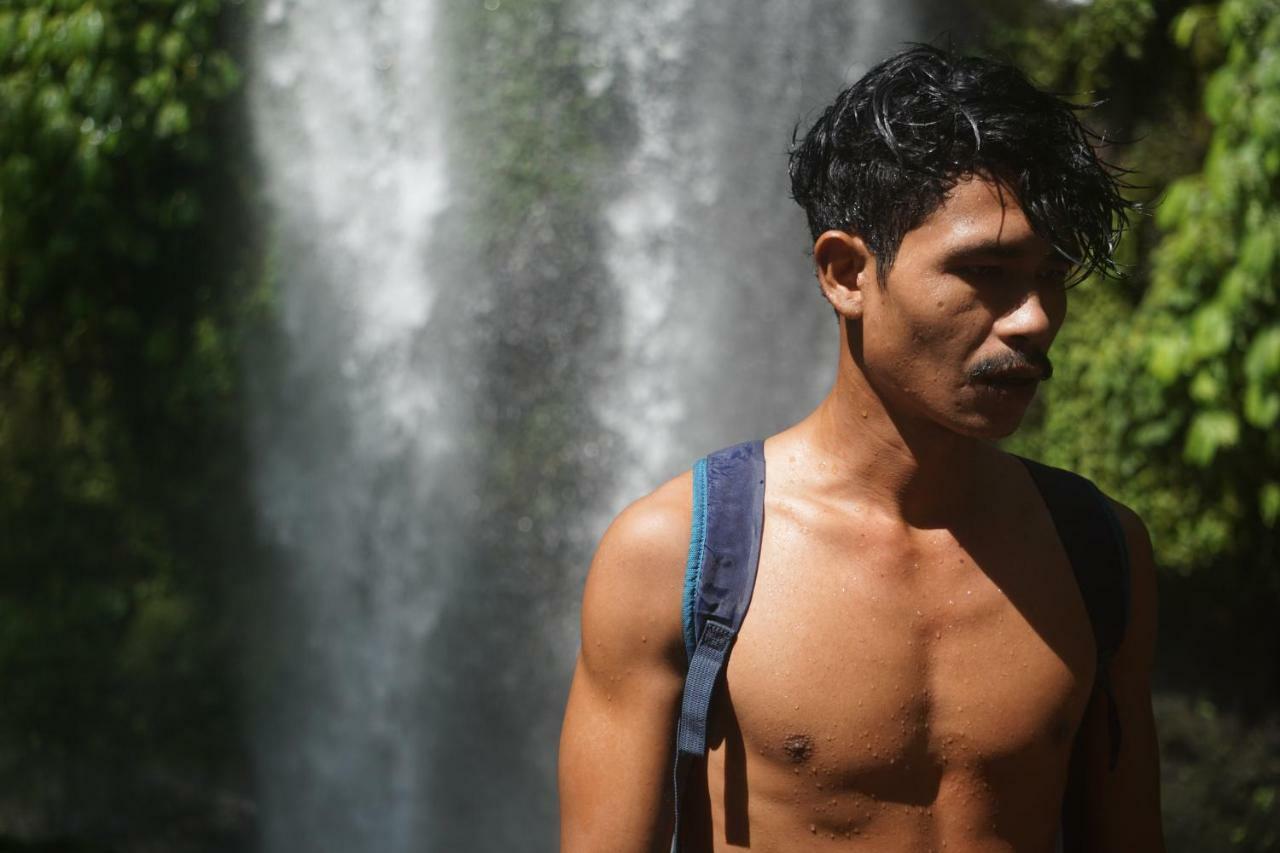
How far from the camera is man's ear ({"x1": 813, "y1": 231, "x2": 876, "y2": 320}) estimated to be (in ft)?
5.32

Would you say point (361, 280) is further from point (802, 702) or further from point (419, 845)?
point (802, 702)

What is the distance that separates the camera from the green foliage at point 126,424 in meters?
5.58

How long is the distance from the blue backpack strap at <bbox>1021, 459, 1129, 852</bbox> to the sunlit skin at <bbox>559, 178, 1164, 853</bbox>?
2 cm

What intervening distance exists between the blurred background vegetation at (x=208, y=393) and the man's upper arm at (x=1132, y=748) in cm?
277

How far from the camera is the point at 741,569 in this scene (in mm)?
1630

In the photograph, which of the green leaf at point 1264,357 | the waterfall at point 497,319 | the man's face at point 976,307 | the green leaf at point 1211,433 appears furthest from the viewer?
the waterfall at point 497,319

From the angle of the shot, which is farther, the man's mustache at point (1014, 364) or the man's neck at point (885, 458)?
the man's neck at point (885, 458)

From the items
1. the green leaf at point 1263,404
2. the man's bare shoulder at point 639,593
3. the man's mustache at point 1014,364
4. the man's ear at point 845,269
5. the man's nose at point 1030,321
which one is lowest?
the man's bare shoulder at point 639,593

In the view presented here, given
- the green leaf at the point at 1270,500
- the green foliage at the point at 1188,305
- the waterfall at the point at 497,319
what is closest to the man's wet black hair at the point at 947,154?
the green foliage at the point at 1188,305

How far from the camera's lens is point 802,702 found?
5.30 feet

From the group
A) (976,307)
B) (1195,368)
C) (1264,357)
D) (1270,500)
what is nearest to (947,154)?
(976,307)

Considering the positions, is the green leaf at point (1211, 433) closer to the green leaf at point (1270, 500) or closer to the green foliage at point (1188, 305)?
the green foliage at point (1188, 305)

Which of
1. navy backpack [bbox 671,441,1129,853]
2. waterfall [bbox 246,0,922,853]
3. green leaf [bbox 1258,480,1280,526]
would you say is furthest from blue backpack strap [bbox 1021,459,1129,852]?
waterfall [bbox 246,0,922,853]

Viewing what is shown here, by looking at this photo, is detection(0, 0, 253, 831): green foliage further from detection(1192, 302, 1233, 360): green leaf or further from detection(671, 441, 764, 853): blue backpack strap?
detection(671, 441, 764, 853): blue backpack strap
